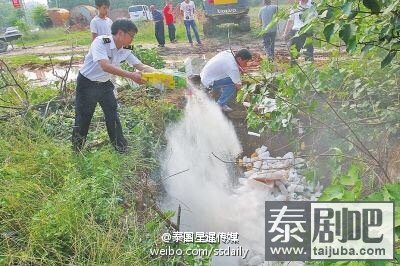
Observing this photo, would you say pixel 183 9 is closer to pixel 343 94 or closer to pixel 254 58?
pixel 254 58

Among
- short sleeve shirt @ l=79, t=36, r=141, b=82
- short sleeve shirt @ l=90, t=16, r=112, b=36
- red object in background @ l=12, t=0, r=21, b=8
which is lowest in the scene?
short sleeve shirt @ l=79, t=36, r=141, b=82

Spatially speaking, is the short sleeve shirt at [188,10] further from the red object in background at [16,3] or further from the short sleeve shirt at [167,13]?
the red object in background at [16,3]

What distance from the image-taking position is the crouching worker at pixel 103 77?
396cm

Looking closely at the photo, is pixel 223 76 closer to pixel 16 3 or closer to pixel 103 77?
pixel 103 77

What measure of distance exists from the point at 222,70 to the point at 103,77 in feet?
8.16

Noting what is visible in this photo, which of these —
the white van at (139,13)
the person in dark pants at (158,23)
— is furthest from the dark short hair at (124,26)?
the white van at (139,13)

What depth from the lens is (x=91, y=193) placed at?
310cm

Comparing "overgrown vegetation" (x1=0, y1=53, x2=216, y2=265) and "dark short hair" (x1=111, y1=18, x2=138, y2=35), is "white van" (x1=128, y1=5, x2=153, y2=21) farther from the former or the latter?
"dark short hair" (x1=111, y1=18, x2=138, y2=35)

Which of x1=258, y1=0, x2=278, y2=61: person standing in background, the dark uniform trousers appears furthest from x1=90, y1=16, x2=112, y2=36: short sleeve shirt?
x1=258, y1=0, x2=278, y2=61: person standing in background

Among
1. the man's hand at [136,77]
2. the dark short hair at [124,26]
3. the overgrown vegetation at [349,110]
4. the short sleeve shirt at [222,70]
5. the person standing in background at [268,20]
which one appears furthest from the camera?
the person standing in background at [268,20]

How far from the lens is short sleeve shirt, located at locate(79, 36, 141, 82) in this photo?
396cm

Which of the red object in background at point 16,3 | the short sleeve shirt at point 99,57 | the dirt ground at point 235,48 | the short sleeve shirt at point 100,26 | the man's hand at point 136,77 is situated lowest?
the dirt ground at point 235,48

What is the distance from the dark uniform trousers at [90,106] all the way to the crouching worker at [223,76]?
2.27 m

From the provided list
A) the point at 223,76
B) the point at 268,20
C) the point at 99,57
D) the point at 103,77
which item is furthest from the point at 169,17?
the point at 99,57
